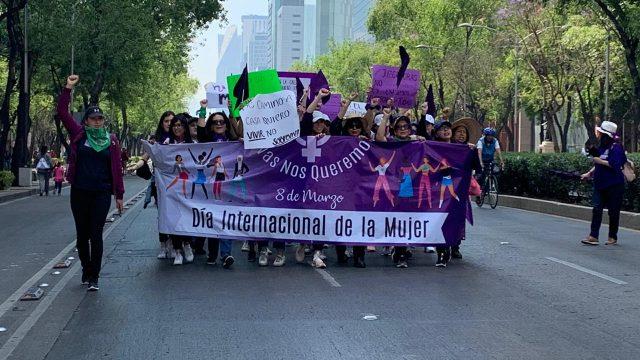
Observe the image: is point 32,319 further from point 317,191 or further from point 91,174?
point 317,191

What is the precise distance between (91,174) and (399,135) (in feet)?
14.1

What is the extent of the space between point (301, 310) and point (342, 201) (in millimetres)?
3637

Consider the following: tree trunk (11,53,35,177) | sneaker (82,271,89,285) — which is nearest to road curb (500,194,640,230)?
sneaker (82,271,89,285)

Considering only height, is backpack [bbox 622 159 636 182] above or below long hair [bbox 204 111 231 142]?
below

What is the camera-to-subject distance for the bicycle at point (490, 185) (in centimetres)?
2341

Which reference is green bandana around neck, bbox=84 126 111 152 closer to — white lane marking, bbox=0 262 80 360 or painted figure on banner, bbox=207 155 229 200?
white lane marking, bbox=0 262 80 360

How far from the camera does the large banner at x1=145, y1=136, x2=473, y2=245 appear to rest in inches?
478

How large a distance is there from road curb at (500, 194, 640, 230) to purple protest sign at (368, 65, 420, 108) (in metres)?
4.74

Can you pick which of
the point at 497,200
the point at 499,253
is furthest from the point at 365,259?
the point at 497,200

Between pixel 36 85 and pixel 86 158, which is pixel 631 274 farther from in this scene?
pixel 36 85

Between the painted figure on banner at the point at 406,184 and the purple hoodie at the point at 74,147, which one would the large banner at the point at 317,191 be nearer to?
the painted figure on banner at the point at 406,184

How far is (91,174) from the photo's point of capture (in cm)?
998

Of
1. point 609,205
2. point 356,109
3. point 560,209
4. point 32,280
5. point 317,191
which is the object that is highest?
point 356,109

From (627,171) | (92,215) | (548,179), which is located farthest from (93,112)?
(548,179)
